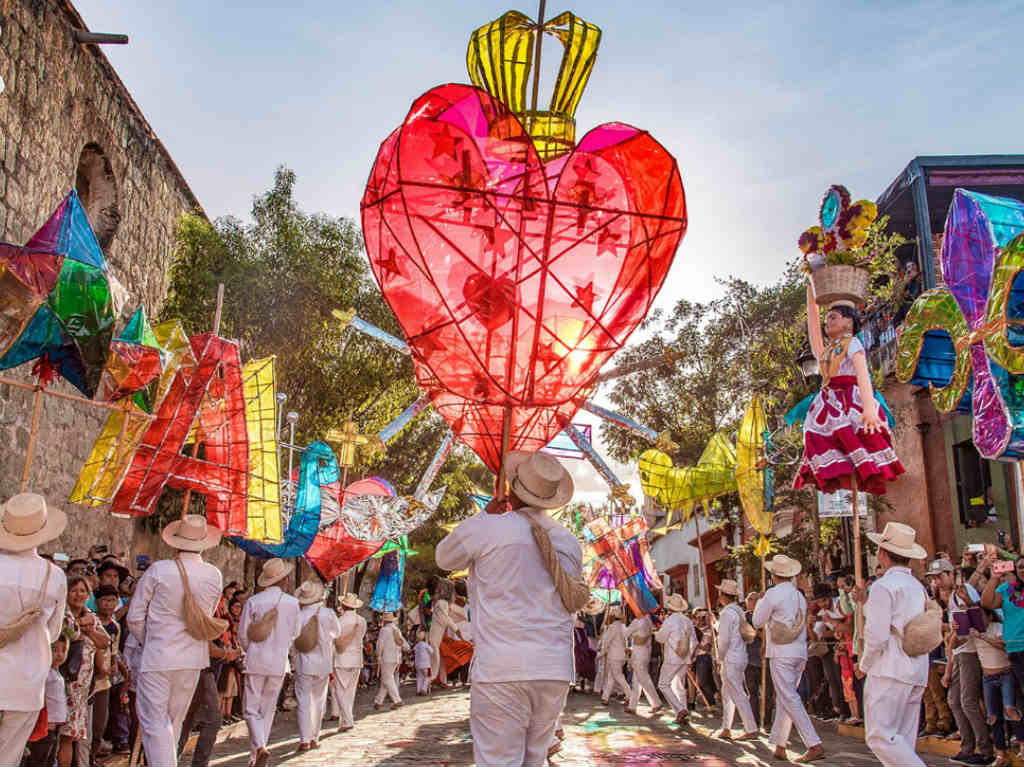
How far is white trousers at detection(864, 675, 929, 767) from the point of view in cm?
634

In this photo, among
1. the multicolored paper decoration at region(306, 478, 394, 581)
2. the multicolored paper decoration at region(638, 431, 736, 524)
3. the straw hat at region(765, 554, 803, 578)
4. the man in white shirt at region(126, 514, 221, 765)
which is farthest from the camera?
the multicolored paper decoration at region(306, 478, 394, 581)

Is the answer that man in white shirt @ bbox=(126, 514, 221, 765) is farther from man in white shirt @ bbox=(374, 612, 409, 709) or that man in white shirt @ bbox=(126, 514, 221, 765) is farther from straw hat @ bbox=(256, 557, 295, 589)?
man in white shirt @ bbox=(374, 612, 409, 709)

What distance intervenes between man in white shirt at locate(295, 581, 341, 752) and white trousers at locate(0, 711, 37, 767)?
203 inches

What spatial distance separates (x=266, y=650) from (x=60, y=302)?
385 cm

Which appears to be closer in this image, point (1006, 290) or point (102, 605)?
point (1006, 290)

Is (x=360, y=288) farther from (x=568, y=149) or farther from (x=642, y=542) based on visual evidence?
(x=568, y=149)

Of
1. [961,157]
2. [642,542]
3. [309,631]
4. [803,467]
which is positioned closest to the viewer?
[803,467]

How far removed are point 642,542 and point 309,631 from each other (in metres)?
9.45

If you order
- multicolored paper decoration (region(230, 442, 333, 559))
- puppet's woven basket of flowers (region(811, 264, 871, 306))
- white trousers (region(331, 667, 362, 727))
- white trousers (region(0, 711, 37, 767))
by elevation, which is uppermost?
puppet's woven basket of flowers (region(811, 264, 871, 306))

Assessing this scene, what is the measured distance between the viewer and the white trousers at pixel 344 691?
13.3m

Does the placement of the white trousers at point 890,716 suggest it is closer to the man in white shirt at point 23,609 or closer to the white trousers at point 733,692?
the man in white shirt at point 23,609

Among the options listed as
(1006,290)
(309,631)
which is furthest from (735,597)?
(1006,290)

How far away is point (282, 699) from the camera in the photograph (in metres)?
17.6

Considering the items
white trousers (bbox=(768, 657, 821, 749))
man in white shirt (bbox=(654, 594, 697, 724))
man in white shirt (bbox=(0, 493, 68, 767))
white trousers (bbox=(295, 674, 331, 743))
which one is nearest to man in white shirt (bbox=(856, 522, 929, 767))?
white trousers (bbox=(768, 657, 821, 749))
